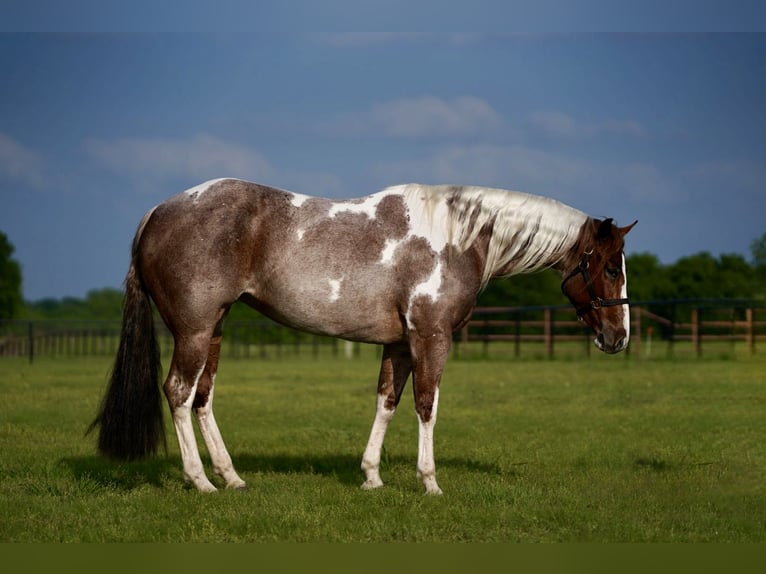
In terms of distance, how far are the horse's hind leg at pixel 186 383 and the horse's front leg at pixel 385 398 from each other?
1.26 meters

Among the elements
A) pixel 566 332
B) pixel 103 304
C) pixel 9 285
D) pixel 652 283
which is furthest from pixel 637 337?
pixel 103 304

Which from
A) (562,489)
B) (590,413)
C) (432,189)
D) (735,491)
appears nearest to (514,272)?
(432,189)

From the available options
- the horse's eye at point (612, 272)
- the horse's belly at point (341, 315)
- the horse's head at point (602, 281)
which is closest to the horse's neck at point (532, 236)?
the horse's head at point (602, 281)

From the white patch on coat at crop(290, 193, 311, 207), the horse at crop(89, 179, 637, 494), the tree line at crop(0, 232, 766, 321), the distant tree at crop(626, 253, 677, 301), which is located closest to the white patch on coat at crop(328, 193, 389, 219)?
the horse at crop(89, 179, 637, 494)

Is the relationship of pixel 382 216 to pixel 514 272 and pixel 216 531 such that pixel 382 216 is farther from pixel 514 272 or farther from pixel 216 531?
pixel 216 531

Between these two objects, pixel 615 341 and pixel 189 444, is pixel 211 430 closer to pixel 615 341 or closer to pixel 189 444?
pixel 189 444

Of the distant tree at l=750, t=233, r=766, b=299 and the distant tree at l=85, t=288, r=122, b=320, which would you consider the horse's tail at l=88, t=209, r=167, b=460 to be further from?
the distant tree at l=85, t=288, r=122, b=320

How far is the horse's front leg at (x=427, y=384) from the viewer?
21.0 ft

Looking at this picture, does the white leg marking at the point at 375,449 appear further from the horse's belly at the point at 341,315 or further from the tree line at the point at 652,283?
the tree line at the point at 652,283

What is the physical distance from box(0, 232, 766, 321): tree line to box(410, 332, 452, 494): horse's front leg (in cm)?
2806

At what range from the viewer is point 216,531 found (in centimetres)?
522

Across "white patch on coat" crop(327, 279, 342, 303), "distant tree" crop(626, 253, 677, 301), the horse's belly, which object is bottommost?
the horse's belly

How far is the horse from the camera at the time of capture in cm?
636

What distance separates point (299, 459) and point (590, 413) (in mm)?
5659
